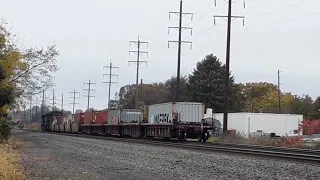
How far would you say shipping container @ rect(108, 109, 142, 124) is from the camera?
5200 centimetres

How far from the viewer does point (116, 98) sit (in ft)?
474

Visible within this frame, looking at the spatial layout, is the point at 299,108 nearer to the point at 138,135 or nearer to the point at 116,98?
the point at 116,98

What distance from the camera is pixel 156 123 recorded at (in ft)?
142

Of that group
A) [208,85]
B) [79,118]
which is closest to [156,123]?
[79,118]

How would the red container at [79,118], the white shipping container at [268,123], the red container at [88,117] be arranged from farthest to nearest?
the red container at [79,118], the white shipping container at [268,123], the red container at [88,117]

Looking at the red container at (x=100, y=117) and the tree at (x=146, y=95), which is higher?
the tree at (x=146, y=95)

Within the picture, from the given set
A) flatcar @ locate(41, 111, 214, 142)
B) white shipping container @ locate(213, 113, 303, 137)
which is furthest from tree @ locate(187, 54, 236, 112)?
flatcar @ locate(41, 111, 214, 142)

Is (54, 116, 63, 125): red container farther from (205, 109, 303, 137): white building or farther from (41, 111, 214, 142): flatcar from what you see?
(205, 109, 303, 137): white building

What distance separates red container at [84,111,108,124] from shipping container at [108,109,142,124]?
3.34 m

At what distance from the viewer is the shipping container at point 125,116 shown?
52000mm

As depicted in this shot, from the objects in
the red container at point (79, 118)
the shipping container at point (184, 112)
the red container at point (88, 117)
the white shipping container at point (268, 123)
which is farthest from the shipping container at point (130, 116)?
the white shipping container at point (268, 123)

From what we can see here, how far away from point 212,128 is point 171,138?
3686 mm

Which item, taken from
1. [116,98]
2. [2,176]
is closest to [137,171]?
[2,176]

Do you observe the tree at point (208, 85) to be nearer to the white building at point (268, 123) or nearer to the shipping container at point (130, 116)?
the white building at point (268, 123)
